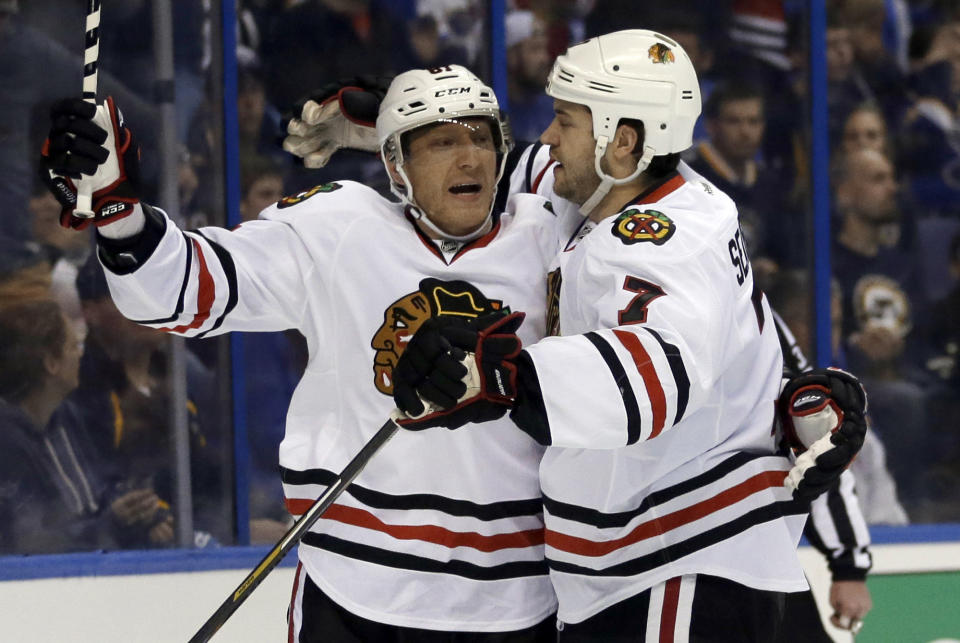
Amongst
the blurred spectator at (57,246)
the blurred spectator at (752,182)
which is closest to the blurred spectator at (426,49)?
the blurred spectator at (752,182)

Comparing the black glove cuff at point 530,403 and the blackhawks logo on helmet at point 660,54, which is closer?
the black glove cuff at point 530,403

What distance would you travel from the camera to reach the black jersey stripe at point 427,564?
88.8 inches

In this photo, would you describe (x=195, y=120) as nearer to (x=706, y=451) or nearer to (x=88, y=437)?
(x=88, y=437)

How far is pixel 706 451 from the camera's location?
2.08 metres

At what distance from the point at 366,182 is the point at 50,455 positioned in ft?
3.33

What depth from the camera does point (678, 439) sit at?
2.04 m

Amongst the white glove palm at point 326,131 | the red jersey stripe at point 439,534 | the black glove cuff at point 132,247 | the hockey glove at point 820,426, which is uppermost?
the white glove palm at point 326,131

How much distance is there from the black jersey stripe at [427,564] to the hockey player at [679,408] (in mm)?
112

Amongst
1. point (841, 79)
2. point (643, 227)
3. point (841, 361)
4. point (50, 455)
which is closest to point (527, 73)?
point (841, 79)

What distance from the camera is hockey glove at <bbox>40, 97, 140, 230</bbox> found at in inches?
76.0

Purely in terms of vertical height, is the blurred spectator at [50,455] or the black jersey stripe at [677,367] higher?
the black jersey stripe at [677,367]

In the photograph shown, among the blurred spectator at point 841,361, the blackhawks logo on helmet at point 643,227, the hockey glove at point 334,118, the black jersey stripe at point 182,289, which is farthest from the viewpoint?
the blurred spectator at point 841,361

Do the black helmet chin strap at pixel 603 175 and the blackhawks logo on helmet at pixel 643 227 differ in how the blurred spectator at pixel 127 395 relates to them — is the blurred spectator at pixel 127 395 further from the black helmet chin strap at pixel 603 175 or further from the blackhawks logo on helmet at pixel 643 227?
the blackhawks logo on helmet at pixel 643 227

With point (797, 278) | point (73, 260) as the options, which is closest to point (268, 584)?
point (73, 260)
